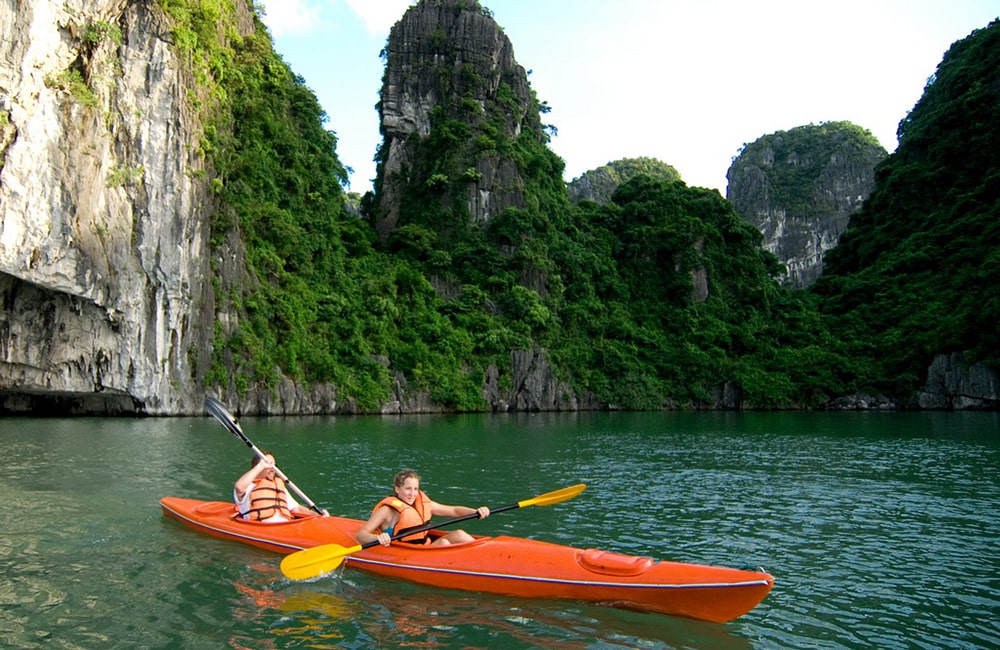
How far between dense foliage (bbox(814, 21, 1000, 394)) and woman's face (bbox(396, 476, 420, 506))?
39478 mm

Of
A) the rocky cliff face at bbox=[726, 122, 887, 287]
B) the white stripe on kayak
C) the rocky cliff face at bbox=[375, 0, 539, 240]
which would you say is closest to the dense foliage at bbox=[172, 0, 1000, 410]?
the rocky cliff face at bbox=[375, 0, 539, 240]

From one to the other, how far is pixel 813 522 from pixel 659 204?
49.4m

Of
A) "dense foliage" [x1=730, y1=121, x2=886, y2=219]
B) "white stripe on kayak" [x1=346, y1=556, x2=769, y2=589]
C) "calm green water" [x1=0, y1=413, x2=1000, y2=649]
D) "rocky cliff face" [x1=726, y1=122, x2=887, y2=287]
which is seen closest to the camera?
"white stripe on kayak" [x1=346, y1=556, x2=769, y2=589]

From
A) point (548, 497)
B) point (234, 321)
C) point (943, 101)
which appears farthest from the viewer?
point (943, 101)

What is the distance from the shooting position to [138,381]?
25859 mm

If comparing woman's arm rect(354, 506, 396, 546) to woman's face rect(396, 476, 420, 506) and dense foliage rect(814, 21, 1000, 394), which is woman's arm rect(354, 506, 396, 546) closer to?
woman's face rect(396, 476, 420, 506)

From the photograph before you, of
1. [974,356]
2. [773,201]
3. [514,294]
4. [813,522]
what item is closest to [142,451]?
[813,522]

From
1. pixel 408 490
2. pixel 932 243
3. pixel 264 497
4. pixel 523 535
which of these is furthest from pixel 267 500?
pixel 932 243

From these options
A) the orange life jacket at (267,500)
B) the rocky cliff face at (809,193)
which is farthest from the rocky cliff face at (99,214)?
A: the rocky cliff face at (809,193)

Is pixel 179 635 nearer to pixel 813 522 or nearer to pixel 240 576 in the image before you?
pixel 240 576

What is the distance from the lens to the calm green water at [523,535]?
208 inches

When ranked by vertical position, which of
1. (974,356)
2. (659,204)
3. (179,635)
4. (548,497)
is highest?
(659,204)

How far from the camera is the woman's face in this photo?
6.64 m

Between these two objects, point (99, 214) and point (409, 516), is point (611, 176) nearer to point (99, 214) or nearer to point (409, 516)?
point (99, 214)
